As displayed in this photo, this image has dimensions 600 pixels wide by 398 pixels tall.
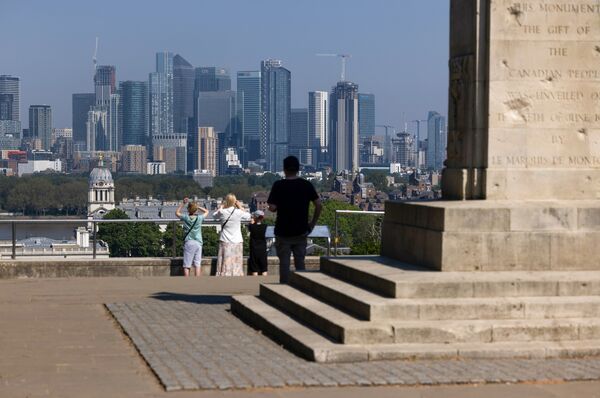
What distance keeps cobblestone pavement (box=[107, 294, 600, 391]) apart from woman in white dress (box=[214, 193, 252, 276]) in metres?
7.70

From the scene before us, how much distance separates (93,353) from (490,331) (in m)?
3.17

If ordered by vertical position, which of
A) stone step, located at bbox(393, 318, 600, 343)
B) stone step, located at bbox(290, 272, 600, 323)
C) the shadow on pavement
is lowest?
the shadow on pavement

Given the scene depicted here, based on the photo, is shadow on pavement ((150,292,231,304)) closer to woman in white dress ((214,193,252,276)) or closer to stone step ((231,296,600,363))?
woman in white dress ((214,193,252,276))

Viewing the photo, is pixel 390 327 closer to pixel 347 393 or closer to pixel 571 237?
pixel 347 393

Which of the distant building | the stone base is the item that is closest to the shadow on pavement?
the stone base

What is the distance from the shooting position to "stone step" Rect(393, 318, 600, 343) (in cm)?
1151

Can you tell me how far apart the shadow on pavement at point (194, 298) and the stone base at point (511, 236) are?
3.48 m

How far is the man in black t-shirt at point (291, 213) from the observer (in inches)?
601

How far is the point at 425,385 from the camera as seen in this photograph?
10.2 metres

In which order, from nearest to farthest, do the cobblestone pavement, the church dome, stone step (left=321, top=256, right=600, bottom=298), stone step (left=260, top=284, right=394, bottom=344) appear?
the cobblestone pavement, stone step (left=260, top=284, right=394, bottom=344), stone step (left=321, top=256, right=600, bottom=298), the church dome

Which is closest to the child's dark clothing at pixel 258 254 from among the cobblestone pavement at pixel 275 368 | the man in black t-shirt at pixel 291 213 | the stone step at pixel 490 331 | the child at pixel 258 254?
the child at pixel 258 254

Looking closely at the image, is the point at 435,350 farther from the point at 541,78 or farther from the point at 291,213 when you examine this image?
the point at 291,213

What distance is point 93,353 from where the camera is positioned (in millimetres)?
12047

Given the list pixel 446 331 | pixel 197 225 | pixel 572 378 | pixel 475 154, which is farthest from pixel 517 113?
pixel 197 225
